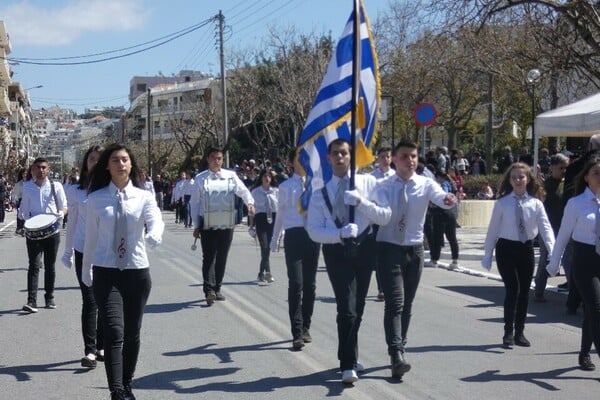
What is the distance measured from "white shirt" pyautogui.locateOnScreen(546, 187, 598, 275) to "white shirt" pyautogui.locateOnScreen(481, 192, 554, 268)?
3.26 ft

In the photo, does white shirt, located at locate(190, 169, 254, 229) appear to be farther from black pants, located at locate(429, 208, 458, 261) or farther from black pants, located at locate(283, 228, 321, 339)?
black pants, located at locate(429, 208, 458, 261)

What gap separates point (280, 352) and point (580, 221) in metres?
3.04

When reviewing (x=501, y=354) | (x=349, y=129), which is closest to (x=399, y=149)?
(x=349, y=129)

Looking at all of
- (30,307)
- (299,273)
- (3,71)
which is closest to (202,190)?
(30,307)

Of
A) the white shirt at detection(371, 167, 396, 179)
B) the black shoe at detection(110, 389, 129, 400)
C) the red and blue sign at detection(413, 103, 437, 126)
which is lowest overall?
the black shoe at detection(110, 389, 129, 400)

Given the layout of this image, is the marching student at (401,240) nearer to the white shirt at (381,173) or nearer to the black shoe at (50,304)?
the white shirt at (381,173)

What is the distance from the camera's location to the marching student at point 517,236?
8602 millimetres

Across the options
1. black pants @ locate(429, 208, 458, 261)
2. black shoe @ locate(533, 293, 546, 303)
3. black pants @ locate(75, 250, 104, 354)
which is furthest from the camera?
black pants @ locate(429, 208, 458, 261)

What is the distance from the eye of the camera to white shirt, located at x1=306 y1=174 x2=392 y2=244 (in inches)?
268

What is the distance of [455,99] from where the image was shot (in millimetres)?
44406

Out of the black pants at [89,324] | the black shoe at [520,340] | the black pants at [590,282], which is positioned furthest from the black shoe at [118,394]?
the black shoe at [520,340]

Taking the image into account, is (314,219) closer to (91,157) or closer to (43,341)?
(91,157)

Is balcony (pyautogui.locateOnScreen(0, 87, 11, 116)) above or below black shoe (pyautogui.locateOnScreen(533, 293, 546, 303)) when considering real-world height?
above

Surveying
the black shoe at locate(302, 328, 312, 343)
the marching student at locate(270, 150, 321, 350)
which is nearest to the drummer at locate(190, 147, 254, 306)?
the marching student at locate(270, 150, 321, 350)
